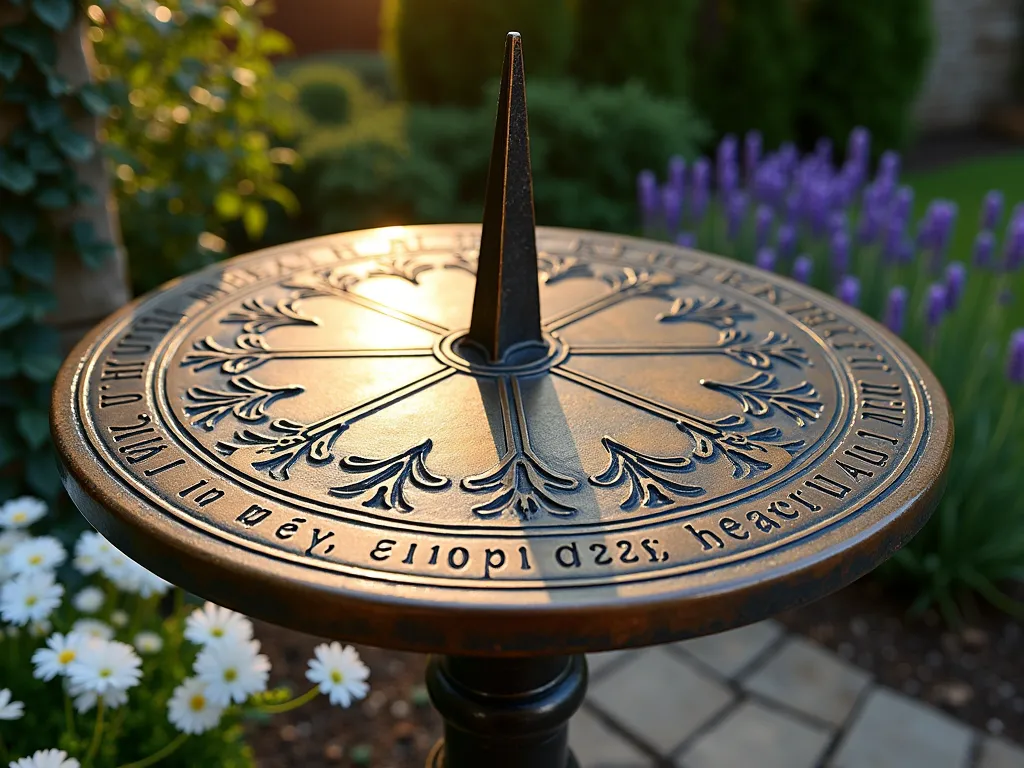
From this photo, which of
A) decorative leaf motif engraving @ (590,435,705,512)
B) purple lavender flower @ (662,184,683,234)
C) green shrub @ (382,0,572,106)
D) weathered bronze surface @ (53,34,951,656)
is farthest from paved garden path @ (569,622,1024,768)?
green shrub @ (382,0,572,106)

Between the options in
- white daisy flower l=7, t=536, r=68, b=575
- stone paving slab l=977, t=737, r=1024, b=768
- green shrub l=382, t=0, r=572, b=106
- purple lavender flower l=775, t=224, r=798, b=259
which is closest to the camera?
white daisy flower l=7, t=536, r=68, b=575

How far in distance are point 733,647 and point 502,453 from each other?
1858 millimetres

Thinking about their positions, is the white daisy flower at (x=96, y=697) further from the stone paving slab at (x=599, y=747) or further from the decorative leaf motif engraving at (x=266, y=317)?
the stone paving slab at (x=599, y=747)

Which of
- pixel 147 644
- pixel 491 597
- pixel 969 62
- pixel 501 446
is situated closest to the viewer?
pixel 491 597

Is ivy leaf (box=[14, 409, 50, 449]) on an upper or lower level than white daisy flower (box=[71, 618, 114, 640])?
upper

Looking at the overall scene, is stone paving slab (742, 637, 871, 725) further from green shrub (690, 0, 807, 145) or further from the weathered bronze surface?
green shrub (690, 0, 807, 145)

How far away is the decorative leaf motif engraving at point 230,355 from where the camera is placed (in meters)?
1.71

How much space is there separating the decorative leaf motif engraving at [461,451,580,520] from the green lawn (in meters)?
6.03

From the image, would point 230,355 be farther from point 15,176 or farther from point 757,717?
point 757,717

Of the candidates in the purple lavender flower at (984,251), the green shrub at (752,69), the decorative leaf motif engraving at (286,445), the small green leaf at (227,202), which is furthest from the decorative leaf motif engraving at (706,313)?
the green shrub at (752,69)

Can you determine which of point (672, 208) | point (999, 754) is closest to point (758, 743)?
point (999, 754)

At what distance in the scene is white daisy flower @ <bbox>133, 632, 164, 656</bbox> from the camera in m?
2.09

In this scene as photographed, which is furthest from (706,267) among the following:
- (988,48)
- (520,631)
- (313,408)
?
(988,48)

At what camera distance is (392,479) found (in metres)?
1.38
